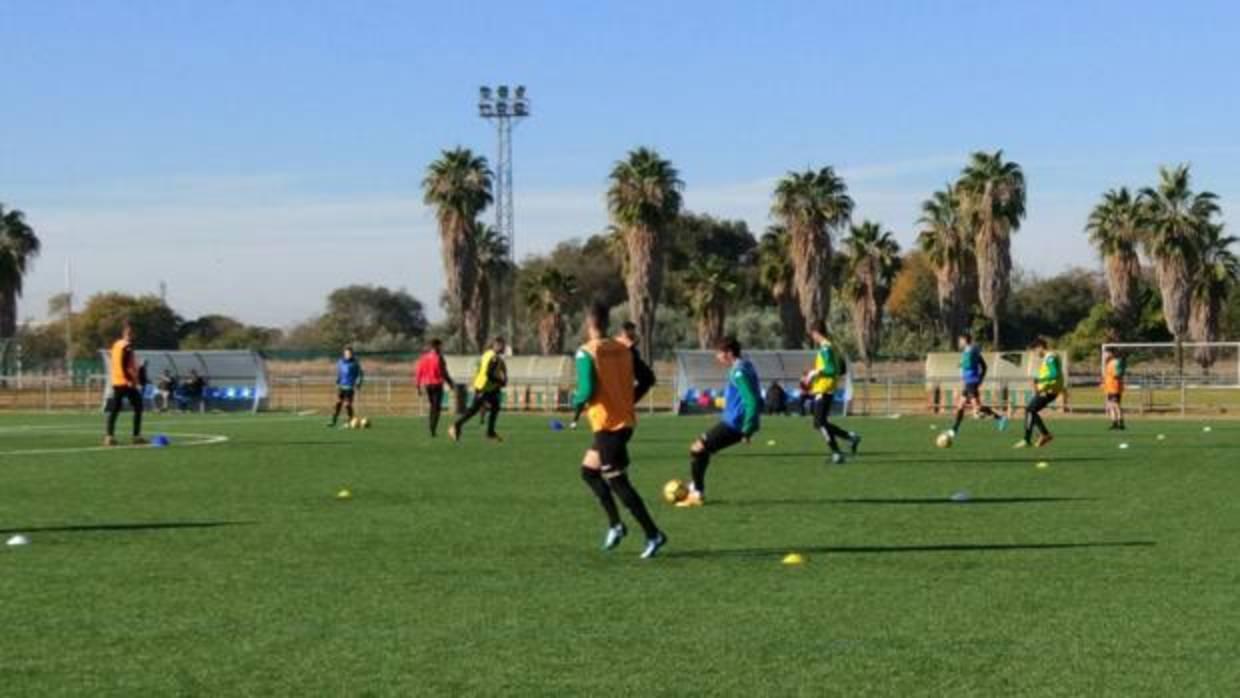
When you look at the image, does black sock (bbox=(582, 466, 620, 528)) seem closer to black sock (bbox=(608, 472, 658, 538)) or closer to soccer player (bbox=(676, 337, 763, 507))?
black sock (bbox=(608, 472, 658, 538))

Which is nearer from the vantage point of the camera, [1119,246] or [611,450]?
[611,450]

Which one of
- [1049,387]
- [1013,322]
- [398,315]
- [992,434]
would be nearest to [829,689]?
[1049,387]

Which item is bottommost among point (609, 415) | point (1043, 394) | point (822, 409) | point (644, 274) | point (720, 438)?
point (720, 438)

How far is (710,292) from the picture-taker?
79938 millimetres

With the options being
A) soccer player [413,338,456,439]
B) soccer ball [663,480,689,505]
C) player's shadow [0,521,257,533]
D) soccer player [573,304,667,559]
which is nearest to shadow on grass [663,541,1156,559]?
soccer player [573,304,667,559]

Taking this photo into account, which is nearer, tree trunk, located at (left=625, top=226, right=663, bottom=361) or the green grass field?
the green grass field

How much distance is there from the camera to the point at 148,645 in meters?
8.71

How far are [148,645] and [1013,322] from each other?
3980 inches

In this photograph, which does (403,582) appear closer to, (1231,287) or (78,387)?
(78,387)

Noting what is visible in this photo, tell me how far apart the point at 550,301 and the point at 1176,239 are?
89.7 ft

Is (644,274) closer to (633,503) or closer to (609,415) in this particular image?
(609,415)

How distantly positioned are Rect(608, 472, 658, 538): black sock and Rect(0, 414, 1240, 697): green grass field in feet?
1.17

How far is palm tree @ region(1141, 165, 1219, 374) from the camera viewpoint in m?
71.3

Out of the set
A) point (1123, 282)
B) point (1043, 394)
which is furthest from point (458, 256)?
point (1043, 394)
